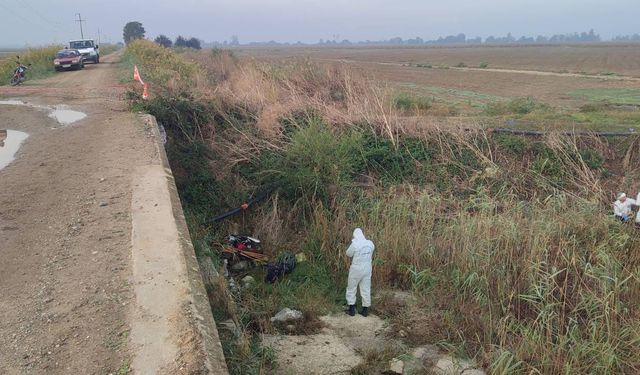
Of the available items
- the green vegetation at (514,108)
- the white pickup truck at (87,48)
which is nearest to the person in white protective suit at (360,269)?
the green vegetation at (514,108)

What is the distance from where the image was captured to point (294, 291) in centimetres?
721

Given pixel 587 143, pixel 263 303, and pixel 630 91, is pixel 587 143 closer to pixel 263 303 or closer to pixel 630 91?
pixel 263 303

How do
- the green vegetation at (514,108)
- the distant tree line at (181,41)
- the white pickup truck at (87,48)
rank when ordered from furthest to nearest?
the distant tree line at (181,41), the white pickup truck at (87,48), the green vegetation at (514,108)

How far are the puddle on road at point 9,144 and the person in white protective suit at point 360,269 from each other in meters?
5.78

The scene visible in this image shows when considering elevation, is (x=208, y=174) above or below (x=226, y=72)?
below

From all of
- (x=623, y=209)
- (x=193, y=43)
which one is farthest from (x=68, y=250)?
(x=193, y=43)

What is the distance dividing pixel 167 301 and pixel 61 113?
32.1 feet

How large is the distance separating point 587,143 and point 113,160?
10.4 metres

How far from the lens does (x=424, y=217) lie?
27.4ft

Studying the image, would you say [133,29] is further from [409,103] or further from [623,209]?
[623,209]

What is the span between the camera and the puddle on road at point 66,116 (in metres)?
11.2

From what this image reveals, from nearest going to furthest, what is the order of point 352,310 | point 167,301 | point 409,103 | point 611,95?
point 167,301
point 352,310
point 409,103
point 611,95

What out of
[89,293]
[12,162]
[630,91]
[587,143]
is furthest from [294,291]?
[630,91]

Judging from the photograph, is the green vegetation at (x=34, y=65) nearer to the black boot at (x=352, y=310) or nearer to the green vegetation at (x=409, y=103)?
the green vegetation at (x=409, y=103)
